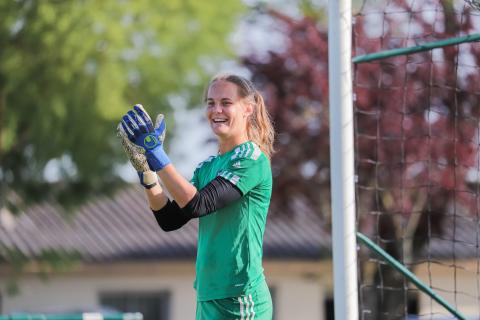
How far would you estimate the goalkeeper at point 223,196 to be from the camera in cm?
384

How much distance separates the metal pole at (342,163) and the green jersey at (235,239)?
1.29m

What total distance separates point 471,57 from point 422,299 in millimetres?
9562

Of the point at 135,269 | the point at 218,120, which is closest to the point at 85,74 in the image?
the point at 135,269

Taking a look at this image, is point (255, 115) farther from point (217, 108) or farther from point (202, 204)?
point (202, 204)

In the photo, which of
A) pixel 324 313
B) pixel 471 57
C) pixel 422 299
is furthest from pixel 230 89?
pixel 324 313

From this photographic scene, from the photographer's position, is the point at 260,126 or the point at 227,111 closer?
the point at 227,111

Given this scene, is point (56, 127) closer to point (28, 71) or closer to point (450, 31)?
point (28, 71)

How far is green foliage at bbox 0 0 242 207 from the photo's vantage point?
15.1m

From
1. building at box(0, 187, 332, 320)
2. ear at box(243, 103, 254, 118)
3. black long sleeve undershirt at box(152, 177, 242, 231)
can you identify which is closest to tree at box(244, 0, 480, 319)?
building at box(0, 187, 332, 320)

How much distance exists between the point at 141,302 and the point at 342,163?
15.8 m

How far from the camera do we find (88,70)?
622 inches

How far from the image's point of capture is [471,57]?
1202 centimetres

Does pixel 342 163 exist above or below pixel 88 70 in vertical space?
below

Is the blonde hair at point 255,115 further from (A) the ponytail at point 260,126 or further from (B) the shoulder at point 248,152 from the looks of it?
(B) the shoulder at point 248,152
